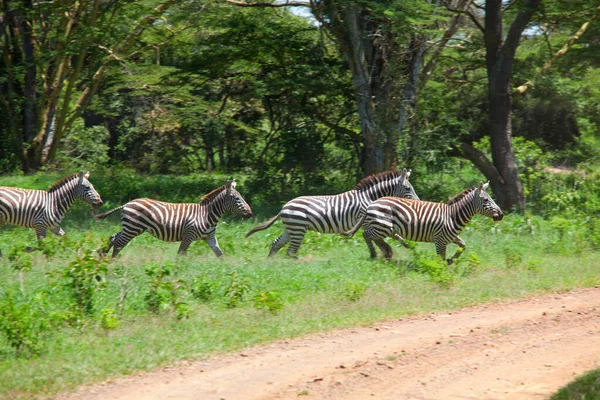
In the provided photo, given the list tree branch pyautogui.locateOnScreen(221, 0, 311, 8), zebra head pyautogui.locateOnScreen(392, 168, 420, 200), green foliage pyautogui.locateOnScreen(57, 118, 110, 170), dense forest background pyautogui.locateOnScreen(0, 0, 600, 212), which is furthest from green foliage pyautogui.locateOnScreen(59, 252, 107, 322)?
green foliage pyautogui.locateOnScreen(57, 118, 110, 170)

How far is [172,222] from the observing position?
11977 millimetres

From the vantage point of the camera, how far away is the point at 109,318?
7.75m

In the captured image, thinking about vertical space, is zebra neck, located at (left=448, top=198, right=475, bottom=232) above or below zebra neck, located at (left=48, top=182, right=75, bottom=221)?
above

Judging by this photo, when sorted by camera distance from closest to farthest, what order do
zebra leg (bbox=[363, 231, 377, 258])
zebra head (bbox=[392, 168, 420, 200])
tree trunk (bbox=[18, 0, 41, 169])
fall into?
zebra leg (bbox=[363, 231, 377, 258]), zebra head (bbox=[392, 168, 420, 200]), tree trunk (bbox=[18, 0, 41, 169])

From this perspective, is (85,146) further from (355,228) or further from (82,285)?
(82,285)

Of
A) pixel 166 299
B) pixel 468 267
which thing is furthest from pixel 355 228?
pixel 166 299

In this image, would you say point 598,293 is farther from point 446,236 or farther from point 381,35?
point 381,35

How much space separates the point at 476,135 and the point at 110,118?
12461 millimetres

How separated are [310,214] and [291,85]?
7007 mm

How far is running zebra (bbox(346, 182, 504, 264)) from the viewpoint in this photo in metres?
11.9

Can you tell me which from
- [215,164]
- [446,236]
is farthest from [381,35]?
[215,164]

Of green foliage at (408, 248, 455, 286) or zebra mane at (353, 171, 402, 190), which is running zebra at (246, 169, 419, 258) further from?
green foliage at (408, 248, 455, 286)

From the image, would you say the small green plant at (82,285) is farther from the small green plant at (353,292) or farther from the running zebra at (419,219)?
the running zebra at (419,219)

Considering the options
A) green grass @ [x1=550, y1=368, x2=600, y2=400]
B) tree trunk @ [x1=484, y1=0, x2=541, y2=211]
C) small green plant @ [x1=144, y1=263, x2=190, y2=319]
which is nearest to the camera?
green grass @ [x1=550, y1=368, x2=600, y2=400]
